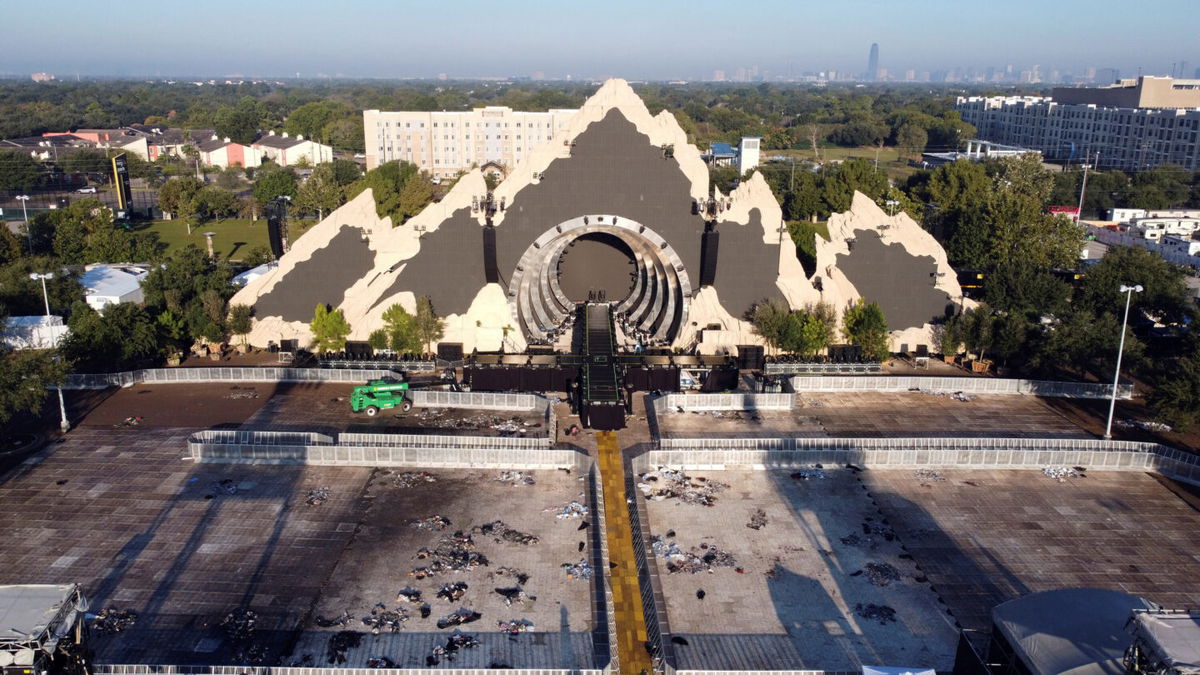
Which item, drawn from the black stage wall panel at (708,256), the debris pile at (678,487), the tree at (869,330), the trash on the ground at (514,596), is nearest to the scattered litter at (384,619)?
the trash on the ground at (514,596)

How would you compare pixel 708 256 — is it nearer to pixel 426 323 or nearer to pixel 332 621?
pixel 426 323

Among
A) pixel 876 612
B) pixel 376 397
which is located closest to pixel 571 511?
pixel 876 612

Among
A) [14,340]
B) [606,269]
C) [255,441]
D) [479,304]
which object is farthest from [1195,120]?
[14,340]

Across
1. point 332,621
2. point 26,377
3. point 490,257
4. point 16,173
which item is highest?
point 16,173

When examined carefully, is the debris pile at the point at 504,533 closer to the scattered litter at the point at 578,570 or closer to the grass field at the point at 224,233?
the scattered litter at the point at 578,570

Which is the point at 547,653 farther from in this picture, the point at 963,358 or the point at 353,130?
A: the point at 353,130

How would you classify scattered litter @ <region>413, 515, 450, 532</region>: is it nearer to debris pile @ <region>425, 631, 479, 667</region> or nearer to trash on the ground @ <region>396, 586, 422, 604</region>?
trash on the ground @ <region>396, 586, 422, 604</region>
